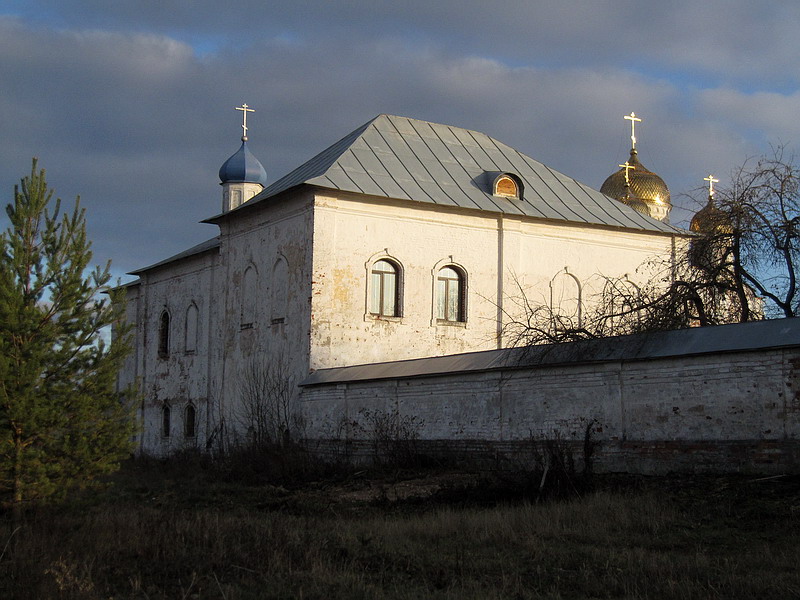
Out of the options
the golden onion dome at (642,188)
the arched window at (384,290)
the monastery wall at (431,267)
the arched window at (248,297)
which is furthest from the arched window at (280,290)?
the golden onion dome at (642,188)

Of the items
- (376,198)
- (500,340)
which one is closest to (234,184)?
(376,198)

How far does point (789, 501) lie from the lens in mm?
10492

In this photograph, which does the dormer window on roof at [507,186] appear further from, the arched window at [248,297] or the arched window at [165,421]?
the arched window at [165,421]

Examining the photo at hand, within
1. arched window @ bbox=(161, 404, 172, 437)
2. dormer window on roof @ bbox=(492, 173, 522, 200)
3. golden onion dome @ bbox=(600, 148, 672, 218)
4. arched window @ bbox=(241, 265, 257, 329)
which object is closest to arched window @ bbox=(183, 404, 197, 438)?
arched window @ bbox=(161, 404, 172, 437)

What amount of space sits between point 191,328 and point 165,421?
2.90 meters

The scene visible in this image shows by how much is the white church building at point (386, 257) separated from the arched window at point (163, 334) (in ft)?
5.24

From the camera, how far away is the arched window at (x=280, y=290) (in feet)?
76.0

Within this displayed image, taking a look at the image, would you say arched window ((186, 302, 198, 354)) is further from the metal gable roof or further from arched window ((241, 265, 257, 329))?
the metal gable roof

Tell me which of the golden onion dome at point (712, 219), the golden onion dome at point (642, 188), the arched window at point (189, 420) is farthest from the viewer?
the golden onion dome at point (642, 188)

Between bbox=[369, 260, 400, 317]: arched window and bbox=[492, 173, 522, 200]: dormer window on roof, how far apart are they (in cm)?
359

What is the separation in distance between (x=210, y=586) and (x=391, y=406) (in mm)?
10446

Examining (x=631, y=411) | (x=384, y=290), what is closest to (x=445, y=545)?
(x=631, y=411)

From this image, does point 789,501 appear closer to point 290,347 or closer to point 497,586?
point 497,586

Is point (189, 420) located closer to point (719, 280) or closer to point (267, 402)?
point (267, 402)
